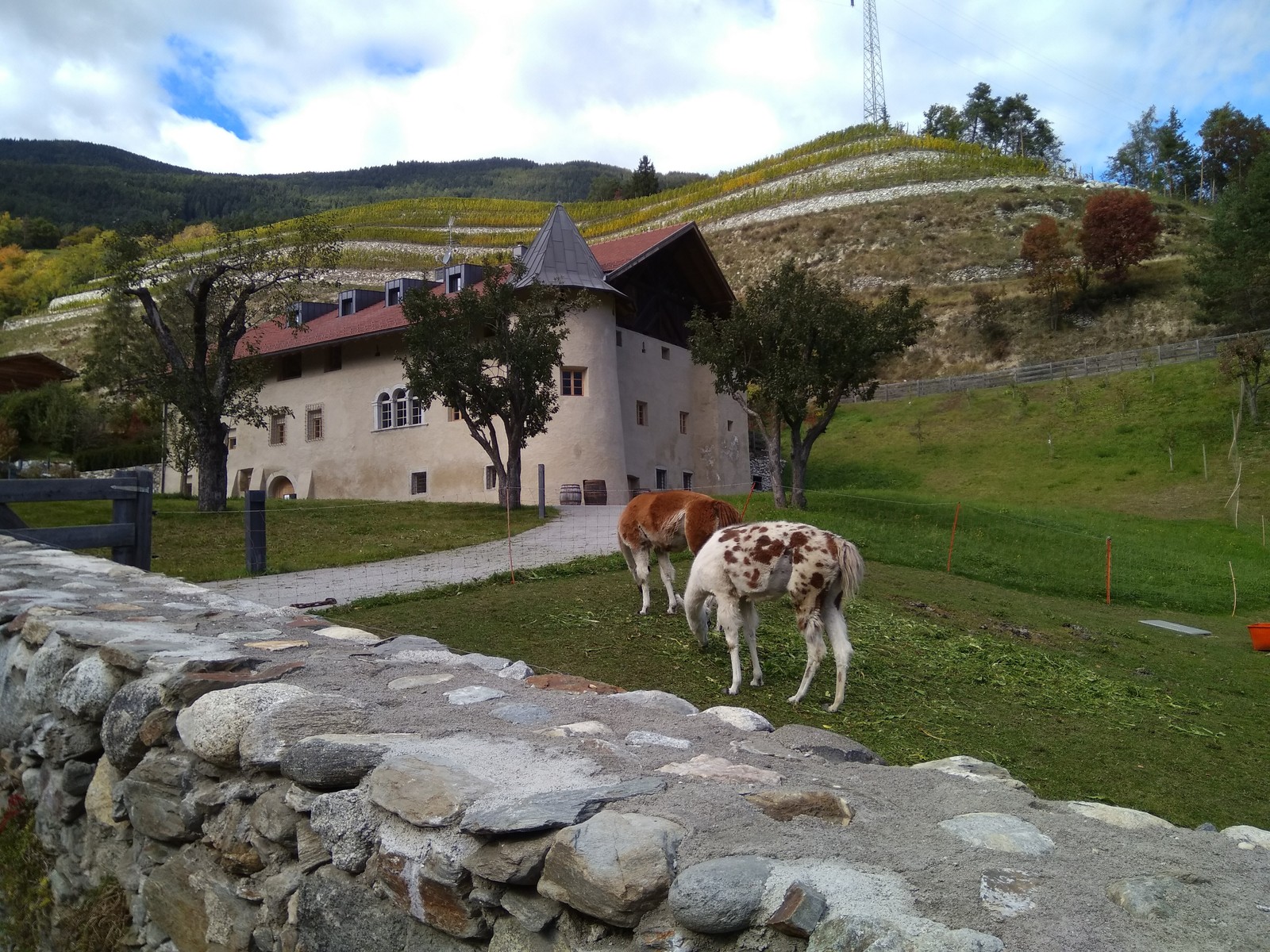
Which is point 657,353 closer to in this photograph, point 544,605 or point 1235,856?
point 544,605

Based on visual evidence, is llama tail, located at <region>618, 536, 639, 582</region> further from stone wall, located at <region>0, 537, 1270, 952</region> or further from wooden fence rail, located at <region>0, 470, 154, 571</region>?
stone wall, located at <region>0, 537, 1270, 952</region>

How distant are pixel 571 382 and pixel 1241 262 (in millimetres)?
38738

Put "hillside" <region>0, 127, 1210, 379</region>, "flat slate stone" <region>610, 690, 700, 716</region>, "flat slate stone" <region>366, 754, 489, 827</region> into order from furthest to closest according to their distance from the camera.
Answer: "hillside" <region>0, 127, 1210, 379</region>, "flat slate stone" <region>610, 690, 700, 716</region>, "flat slate stone" <region>366, 754, 489, 827</region>

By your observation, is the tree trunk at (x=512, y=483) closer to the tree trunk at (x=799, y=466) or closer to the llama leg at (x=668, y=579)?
the tree trunk at (x=799, y=466)

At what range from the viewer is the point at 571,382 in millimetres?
36688

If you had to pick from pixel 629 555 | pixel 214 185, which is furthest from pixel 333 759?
pixel 214 185

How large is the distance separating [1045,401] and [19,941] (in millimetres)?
47996

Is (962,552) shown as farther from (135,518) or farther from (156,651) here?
(156,651)

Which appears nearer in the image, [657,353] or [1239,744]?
[1239,744]

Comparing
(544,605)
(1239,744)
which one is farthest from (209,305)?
(1239,744)

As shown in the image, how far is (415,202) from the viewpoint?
109 metres

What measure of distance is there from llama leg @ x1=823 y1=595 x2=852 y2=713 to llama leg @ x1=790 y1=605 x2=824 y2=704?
0.34 feet

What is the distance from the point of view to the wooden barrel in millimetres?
35656

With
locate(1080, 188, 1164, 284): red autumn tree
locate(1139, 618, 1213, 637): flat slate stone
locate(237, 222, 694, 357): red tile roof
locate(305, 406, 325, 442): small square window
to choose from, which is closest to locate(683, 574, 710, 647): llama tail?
locate(1139, 618, 1213, 637): flat slate stone
